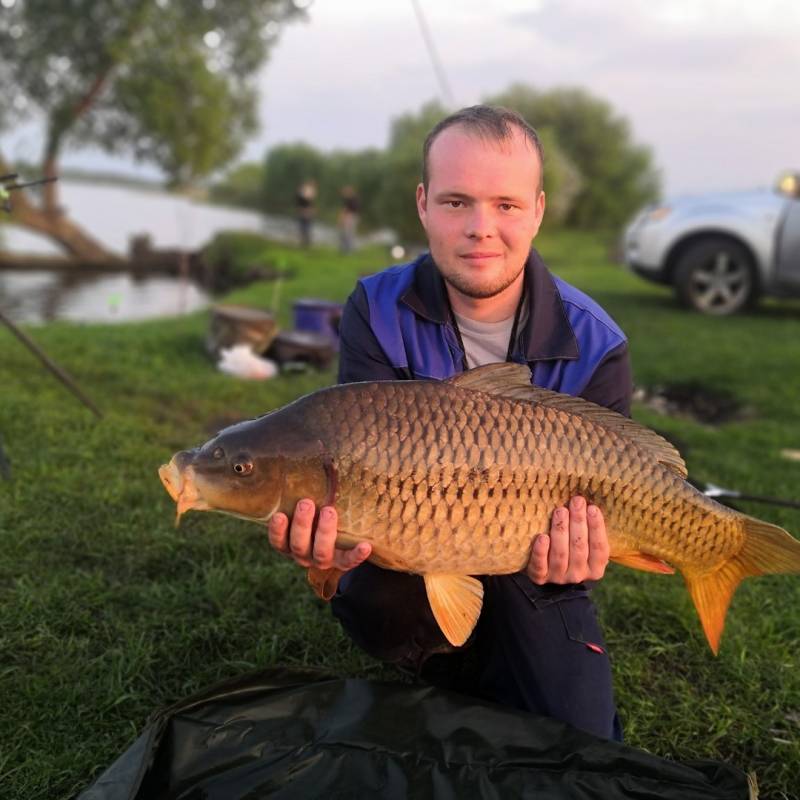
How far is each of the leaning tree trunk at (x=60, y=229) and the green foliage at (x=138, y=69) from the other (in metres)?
1.10

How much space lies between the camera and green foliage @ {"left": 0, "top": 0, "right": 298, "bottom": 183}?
1427 cm

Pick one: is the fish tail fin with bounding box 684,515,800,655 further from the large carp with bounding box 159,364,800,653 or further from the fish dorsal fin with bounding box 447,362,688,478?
the fish dorsal fin with bounding box 447,362,688,478

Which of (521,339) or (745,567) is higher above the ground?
(521,339)

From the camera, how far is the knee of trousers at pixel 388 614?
1.52 meters

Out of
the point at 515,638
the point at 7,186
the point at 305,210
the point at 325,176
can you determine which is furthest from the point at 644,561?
the point at 325,176

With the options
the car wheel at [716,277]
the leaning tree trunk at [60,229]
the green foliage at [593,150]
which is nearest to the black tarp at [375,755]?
the car wheel at [716,277]

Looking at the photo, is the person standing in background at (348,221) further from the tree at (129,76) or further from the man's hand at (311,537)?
the man's hand at (311,537)

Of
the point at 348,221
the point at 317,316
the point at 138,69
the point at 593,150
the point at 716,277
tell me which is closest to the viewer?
the point at 317,316

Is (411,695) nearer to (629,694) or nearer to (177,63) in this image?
(629,694)

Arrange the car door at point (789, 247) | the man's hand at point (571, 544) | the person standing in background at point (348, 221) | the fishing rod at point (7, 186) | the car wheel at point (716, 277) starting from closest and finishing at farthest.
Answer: the man's hand at point (571, 544)
the fishing rod at point (7, 186)
the car door at point (789, 247)
the car wheel at point (716, 277)
the person standing in background at point (348, 221)

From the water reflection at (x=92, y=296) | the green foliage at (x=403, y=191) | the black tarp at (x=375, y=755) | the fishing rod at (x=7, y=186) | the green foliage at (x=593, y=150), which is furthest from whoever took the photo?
Answer: the green foliage at (x=593, y=150)

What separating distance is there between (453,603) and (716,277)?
19.0ft

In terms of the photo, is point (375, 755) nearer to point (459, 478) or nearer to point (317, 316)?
point (459, 478)

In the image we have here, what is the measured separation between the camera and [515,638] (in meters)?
1.49
